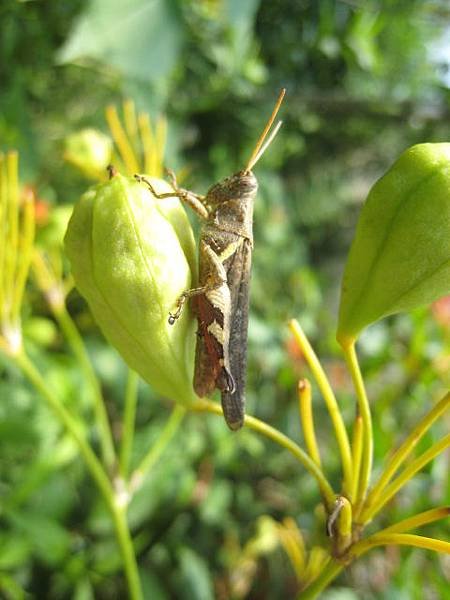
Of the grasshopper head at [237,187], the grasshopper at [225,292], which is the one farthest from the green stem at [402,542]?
the grasshopper head at [237,187]

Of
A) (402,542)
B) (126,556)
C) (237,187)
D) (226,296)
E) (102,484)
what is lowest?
(126,556)

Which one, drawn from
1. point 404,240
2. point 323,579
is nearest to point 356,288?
point 404,240

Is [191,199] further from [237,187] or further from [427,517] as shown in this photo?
[427,517]

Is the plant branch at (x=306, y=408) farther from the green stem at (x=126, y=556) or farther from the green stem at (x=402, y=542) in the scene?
the green stem at (x=126, y=556)

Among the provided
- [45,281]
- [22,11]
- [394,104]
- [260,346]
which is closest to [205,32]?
[22,11]

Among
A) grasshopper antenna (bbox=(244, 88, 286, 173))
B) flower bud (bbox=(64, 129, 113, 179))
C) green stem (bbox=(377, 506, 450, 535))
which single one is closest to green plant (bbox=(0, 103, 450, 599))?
green stem (bbox=(377, 506, 450, 535))

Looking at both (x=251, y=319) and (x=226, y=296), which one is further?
(x=251, y=319)
